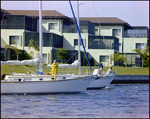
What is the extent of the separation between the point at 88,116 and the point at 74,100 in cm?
660

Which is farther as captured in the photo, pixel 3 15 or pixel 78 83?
pixel 3 15

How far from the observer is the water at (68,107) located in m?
18.7

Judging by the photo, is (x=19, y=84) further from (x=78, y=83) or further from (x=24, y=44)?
(x=24, y=44)

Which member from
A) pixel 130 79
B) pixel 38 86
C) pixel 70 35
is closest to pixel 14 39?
pixel 70 35

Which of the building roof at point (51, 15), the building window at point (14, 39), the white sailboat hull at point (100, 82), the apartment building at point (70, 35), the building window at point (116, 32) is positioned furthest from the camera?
the building window at point (116, 32)

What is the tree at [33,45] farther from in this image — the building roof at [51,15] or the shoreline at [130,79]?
the shoreline at [130,79]

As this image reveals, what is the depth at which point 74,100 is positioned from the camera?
81.2ft

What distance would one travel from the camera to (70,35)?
6297 cm

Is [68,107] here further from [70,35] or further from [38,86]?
[70,35]

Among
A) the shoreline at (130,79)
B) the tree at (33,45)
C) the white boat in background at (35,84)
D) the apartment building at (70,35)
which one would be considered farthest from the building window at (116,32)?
the white boat in background at (35,84)

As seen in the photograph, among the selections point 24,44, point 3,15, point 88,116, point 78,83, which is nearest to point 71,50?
point 24,44

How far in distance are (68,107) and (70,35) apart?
4223 centimetres

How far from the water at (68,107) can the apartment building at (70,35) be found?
28550 millimetres

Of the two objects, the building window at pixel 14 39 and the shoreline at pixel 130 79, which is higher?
the building window at pixel 14 39
